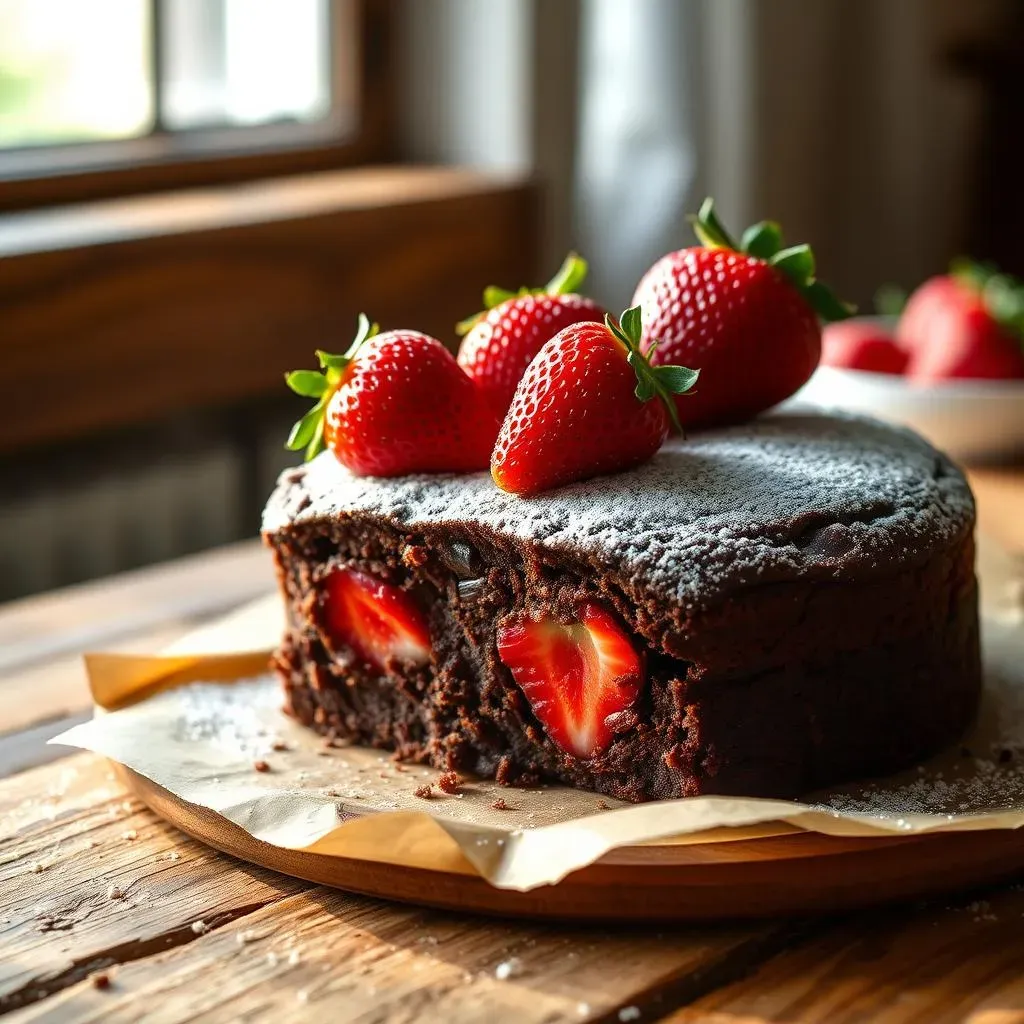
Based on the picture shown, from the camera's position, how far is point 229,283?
99.7 inches

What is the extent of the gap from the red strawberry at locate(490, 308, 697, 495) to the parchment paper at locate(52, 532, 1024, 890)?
0.90 ft

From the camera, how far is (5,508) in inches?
100

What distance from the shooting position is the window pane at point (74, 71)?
2.53 m

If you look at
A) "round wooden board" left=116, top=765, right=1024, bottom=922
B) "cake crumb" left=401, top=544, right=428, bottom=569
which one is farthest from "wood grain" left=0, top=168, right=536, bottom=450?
"round wooden board" left=116, top=765, right=1024, bottom=922

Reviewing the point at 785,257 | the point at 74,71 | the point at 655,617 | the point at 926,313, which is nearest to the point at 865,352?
the point at 926,313

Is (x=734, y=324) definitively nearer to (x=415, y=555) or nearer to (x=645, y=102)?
(x=415, y=555)

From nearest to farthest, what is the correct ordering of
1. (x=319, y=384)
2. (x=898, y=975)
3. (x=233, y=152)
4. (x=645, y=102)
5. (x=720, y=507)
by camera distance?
(x=898, y=975)
(x=720, y=507)
(x=319, y=384)
(x=233, y=152)
(x=645, y=102)

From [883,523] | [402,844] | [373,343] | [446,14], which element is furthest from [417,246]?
[402,844]

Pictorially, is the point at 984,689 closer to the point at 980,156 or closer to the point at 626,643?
the point at 626,643

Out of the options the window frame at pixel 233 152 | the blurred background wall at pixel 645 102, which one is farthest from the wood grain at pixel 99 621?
the blurred background wall at pixel 645 102

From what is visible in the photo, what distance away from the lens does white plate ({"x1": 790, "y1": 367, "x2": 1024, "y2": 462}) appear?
2139mm

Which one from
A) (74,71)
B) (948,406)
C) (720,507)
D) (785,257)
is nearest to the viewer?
(720,507)

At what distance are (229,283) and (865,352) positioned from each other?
3.33 feet

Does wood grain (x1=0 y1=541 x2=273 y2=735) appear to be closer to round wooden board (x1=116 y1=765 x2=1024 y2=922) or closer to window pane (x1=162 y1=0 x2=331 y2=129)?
round wooden board (x1=116 y1=765 x2=1024 y2=922)
